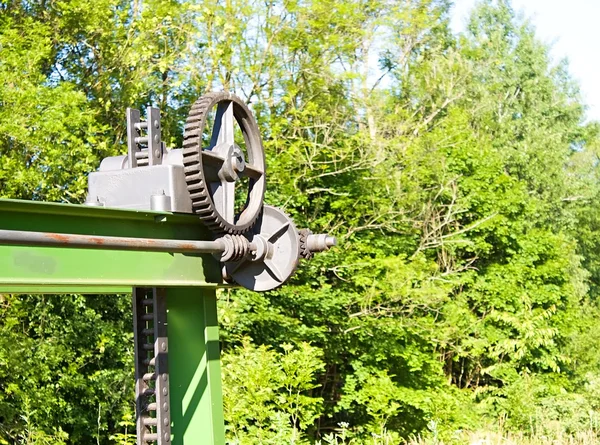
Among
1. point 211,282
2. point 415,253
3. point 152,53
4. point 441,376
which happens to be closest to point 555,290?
point 441,376

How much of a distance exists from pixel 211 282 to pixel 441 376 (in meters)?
14.9

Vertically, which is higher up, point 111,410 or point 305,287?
point 305,287

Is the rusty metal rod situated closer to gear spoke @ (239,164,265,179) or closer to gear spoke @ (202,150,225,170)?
gear spoke @ (202,150,225,170)

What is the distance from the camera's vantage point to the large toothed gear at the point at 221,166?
3.44 m

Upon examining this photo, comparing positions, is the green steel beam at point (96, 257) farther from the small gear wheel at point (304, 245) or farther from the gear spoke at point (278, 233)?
the small gear wheel at point (304, 245)

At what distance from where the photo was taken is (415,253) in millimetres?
16562

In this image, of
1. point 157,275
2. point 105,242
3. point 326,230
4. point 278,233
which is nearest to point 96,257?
point 105,242

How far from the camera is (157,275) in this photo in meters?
3.38

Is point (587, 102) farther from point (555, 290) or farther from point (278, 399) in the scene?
point (278, 399)

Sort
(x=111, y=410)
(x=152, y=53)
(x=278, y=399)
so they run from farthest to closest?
(x=152, y=53), (x=111, y=410), (x=278, y=399)

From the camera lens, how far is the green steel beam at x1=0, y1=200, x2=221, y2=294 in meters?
2.84

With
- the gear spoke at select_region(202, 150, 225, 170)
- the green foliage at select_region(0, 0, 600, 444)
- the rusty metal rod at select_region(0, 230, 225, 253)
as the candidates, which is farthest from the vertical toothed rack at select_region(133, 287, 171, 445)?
the green foliage at select_region(0, 0, 600, 444)

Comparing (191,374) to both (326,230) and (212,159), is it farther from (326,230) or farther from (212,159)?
(326,230)

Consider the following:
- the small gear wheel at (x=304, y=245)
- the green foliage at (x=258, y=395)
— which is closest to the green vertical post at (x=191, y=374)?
the small gear wheel at (x=304, y=245)
